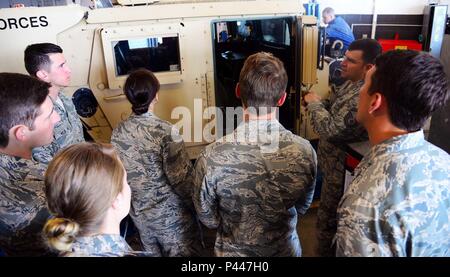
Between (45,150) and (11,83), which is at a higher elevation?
(11,83)

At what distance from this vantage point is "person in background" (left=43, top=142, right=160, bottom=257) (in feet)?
3.04

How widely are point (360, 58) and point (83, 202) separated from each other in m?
1.97

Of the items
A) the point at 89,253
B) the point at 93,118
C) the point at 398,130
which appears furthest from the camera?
the point at 93,118

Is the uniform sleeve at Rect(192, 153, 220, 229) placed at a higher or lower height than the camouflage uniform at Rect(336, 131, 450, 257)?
lower

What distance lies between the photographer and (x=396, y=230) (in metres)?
0.99

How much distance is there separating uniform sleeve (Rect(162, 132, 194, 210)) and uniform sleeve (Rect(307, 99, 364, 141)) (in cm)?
90

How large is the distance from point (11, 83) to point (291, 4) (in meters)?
2.49

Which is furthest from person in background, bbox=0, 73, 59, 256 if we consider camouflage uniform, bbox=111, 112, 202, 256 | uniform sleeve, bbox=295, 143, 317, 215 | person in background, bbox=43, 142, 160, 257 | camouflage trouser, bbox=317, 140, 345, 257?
camouflage trouser, bbox=317, 140, 345, 257

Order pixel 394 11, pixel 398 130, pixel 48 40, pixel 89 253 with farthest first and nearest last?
1. pixel 394 11
2. pixel 48 40
3. pixel 398 130
4. pixel 89 253

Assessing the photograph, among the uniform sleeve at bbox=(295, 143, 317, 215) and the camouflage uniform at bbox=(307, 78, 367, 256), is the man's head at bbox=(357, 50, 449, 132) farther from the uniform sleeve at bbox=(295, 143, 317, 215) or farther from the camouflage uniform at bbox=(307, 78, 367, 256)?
the camouflage uniform at bbox=(307, 78, 367, 256)

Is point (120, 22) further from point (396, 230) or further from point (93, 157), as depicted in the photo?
point (396, 230)

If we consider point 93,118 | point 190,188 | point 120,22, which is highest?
point 120,22

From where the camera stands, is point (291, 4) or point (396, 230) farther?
point (291, 4)

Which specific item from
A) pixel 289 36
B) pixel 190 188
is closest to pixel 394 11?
pixel 289 36
